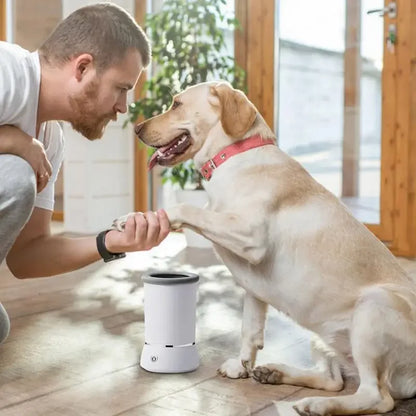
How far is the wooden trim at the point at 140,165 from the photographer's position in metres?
5.34

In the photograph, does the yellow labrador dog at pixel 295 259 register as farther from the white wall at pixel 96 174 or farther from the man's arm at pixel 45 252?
the white wall at pixel 96 174

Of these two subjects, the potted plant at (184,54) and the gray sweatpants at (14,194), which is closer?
the gray sweatpants at (14,194)

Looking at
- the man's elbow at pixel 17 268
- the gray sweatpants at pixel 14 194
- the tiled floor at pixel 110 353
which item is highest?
the gray sweatpants at pixel 14 194

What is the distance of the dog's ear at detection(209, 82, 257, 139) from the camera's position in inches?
71.6

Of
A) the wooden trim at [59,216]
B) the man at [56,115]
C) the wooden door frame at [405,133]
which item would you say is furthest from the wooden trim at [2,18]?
the man at [56,115]

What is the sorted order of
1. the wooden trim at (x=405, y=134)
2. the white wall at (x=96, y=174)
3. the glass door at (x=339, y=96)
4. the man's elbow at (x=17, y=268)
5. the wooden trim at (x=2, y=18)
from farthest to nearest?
the wooden trim at (x=2, y=18) < the white wall at (x=96, y=174) < the glass door at (x=339, y=96) < the wooden trim at (x=405, y=134) < the man's elbow at (x=17, y=268)

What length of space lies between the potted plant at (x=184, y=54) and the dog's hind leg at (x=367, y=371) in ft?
9.48

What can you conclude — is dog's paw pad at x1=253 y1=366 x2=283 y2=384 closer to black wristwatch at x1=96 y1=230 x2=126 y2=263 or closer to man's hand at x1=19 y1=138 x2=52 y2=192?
black wristwatch at x1=96 y1=230 x2=126 y2=263

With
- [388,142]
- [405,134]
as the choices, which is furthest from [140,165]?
[405,134]

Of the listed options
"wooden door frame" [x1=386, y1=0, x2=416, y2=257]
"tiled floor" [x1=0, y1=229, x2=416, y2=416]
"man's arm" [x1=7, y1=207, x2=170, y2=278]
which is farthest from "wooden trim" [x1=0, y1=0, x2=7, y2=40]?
"man's arm" [x1=7, y1=207, x2=170, y2=278]

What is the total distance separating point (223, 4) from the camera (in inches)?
179

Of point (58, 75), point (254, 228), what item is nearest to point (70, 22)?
point (58, 75)

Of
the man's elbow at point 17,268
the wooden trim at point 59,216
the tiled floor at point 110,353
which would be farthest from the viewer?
the wooden trim at point 59,216

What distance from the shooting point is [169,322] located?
189 centimetres
